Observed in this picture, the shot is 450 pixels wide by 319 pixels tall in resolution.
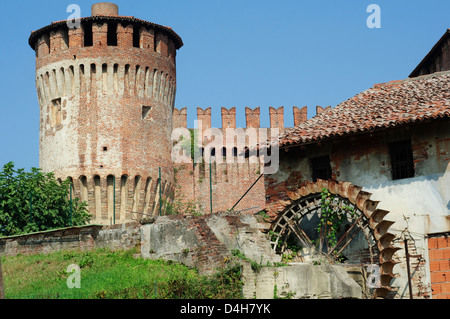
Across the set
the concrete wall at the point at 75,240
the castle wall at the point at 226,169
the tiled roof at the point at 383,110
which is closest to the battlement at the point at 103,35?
the castle wall at the point at 226,169

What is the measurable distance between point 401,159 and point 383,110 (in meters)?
1.63

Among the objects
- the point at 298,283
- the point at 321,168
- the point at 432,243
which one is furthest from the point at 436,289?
the point at 321,168

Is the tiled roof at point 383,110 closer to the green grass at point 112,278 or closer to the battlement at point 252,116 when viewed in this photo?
the green grass at point 112,278

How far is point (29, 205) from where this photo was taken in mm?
28828

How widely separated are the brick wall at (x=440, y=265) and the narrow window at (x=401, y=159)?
6.33 feet

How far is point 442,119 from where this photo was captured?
1895cm

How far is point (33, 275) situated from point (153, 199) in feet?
57.0

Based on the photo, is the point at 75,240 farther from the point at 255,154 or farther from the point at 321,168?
the point at 321,168

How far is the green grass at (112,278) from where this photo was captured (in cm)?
1732

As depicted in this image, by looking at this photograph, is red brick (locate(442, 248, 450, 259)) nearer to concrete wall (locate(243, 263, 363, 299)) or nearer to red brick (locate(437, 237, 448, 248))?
red brick (locate(437, 237, 448, 248))
